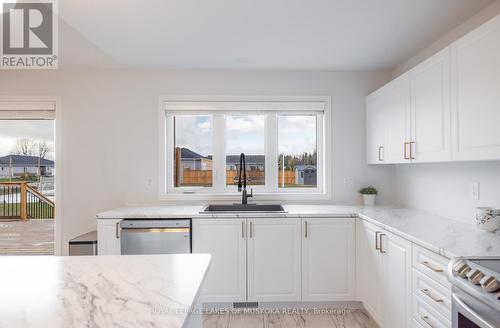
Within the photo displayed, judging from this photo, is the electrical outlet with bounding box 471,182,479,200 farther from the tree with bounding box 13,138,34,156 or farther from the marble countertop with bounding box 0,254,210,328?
the tree with bounding box 13,138,34,156

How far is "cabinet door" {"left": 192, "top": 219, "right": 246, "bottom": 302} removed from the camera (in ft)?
8.54

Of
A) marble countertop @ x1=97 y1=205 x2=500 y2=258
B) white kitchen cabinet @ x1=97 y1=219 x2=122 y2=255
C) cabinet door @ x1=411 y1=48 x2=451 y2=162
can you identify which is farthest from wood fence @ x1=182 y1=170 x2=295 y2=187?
cabinet door @ x1=411 y1=48 x2=451 y2=162

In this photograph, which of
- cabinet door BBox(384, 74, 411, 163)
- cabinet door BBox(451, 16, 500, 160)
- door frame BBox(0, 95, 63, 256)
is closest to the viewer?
cabinet door BBox(451, 16, 500, 160)

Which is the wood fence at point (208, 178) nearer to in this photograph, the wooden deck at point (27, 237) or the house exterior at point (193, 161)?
the house exterior at point (193, 161)

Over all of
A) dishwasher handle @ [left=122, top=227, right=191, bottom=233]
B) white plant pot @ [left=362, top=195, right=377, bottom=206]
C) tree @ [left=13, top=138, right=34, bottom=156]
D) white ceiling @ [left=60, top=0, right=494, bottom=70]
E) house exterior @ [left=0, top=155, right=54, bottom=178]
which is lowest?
dishwasher handle @ [left=122, top=227, right=191, bottom=233]

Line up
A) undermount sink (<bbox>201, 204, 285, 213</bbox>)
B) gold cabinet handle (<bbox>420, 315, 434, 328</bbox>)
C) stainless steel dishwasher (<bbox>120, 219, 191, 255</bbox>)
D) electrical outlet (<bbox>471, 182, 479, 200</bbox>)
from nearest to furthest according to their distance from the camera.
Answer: gold cabinet handle (<bbox>420, 315, 434, 328</bbox>)
electrical outlet (<bbox>471, 182, 479, 200</bbox>)
stainless steel dishwasher (<bbox>120, 219, 191, 255</bbox>)
undermount sink (<bbox>201, 204, 285, 213</bbox>)

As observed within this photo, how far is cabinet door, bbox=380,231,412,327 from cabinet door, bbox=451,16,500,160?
0.70 m

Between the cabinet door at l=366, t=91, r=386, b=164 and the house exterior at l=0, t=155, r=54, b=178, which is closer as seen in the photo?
the cabinet door at l=366, t=91, r=386, b=164

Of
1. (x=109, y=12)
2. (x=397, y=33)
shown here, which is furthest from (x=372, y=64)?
(x=109, y=12)

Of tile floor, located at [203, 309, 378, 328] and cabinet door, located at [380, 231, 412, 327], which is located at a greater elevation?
cabinet door, located at [380, 231, 412, 327]

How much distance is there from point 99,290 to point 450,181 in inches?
99.8

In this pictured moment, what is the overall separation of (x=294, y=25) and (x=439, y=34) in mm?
1247

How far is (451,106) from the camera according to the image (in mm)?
1835

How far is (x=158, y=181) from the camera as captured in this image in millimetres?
3203
